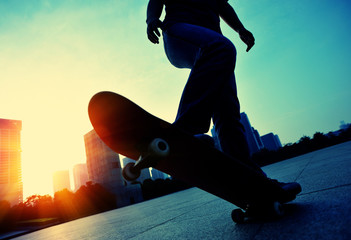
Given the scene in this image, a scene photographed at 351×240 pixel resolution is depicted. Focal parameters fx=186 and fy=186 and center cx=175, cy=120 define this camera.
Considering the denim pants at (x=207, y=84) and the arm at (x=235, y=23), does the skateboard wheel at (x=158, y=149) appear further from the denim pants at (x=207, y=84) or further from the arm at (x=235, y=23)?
the arm at (x=235, y=23)

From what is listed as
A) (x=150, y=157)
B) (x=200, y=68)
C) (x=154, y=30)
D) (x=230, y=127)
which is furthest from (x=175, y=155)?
(x=154, y=30)

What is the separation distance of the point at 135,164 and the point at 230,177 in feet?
1.68

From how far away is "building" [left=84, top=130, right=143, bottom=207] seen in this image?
19.0 meters

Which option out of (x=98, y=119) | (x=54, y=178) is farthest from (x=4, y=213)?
(x=54, y=178)

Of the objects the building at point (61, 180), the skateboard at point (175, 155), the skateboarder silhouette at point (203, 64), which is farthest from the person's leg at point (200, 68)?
the building at point (61, 180)

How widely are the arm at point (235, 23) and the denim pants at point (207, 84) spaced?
497 mm

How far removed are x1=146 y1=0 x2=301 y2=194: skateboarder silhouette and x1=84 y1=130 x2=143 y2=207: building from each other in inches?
772

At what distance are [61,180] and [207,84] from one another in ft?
533

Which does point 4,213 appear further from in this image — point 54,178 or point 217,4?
point 54,178

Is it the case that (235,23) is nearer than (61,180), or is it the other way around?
(235,23)

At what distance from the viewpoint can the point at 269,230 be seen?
0.81 metres

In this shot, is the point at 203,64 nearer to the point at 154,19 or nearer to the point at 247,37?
the point at 154,19

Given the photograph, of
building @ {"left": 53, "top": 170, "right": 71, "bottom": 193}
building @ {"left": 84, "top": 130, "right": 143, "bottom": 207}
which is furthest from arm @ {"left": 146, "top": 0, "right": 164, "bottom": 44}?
building @ {"left": 53, "top": 170, "right": 71, "bottom": 193}

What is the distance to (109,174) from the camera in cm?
1942
